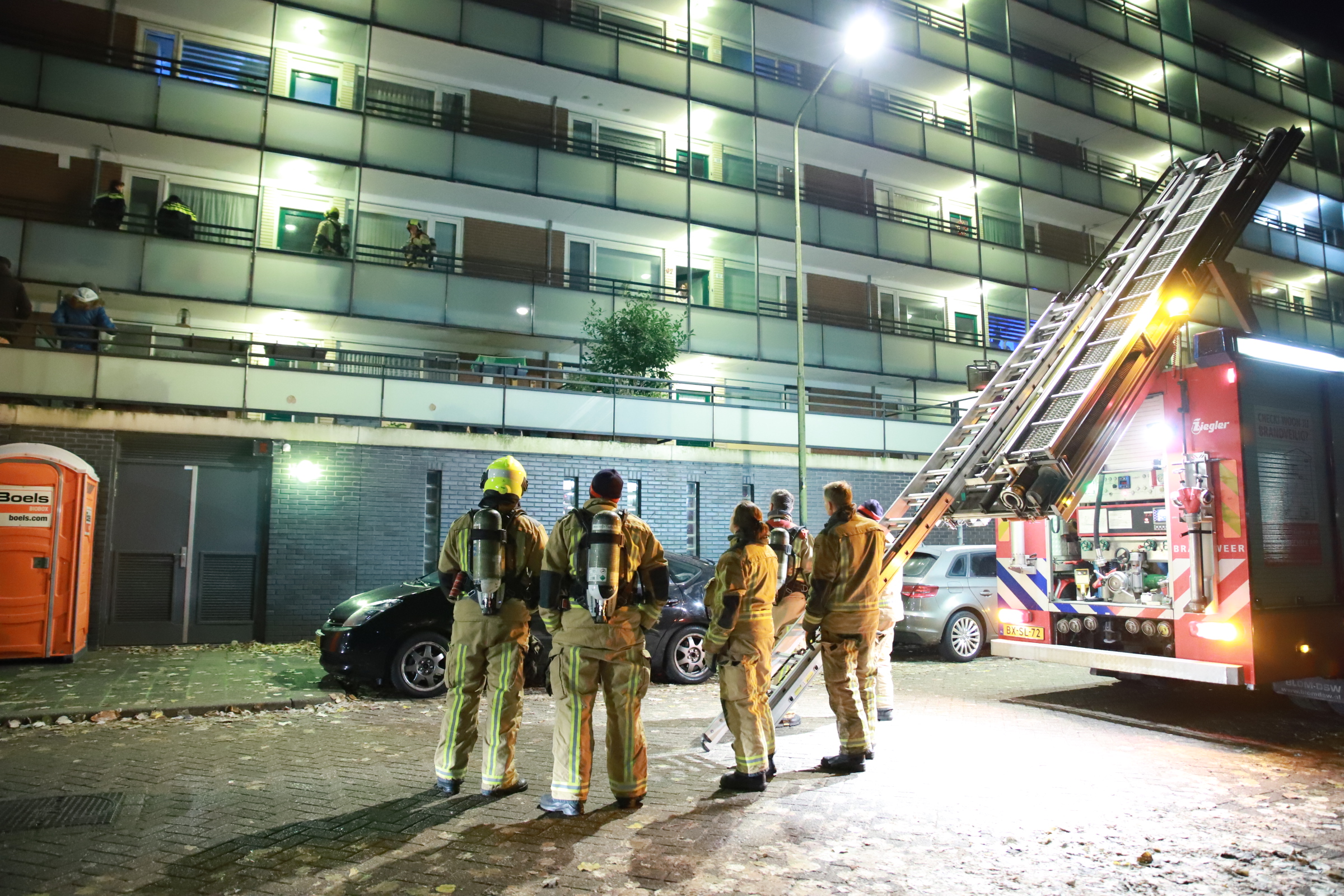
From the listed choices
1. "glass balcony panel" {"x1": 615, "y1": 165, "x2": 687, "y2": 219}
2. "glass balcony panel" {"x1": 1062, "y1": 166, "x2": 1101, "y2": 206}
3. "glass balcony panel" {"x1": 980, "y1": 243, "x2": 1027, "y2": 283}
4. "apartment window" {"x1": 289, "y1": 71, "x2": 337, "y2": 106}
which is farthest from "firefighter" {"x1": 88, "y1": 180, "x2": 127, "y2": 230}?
"glass balcony panel" {"x1": 1062, "y1": 166, "x2": 1101, "y2": 206}

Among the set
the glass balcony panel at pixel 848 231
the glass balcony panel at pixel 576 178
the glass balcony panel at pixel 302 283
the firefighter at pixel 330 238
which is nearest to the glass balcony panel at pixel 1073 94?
the glass balcony panel at pixel 848 231

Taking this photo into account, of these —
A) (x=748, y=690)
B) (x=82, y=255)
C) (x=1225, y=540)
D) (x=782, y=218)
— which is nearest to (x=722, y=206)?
(x=782, y=218)

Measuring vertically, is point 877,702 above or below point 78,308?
below

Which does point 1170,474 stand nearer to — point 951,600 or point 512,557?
point 951,600

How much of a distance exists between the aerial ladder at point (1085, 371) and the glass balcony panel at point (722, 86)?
45.7ft

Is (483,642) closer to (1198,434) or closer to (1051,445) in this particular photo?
(1051,445)

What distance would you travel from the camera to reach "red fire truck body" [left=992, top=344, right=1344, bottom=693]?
6.95 meters

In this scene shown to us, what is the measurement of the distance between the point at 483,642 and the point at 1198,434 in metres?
6.03

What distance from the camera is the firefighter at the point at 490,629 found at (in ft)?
16.8

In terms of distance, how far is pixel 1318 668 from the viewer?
7156 mm

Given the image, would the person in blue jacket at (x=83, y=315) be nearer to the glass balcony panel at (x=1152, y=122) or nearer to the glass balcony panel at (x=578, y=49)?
the glass balcony panel at (x=578, y=49)

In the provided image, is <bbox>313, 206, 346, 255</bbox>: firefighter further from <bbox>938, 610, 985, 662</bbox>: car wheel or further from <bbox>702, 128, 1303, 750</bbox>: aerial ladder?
<bbox>938, 610, 985, 662</bbox>: car wheel

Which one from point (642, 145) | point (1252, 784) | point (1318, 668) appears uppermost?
point (642, 145)

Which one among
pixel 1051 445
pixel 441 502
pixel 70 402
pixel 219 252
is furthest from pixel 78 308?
pixel 1051 445
